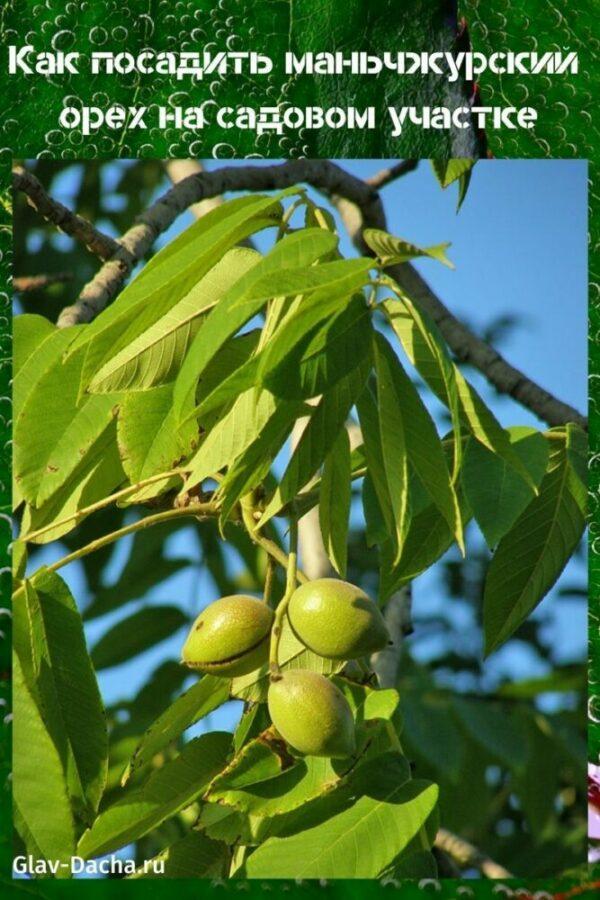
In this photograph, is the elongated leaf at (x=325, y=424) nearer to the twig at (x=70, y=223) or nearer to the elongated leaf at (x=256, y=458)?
the elongated leaf at (x=256, y=458)

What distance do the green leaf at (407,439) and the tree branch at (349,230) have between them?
32 centimetres

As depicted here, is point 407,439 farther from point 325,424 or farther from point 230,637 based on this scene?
point 230,637

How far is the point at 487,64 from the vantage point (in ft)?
4.93

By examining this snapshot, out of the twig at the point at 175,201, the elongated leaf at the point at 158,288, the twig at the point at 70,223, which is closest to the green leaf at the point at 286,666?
the elongated leaf at the point at 158,288

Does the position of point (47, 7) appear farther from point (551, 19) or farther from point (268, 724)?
point (268, 724)

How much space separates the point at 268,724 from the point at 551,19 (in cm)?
95

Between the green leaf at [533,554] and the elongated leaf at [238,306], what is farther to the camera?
the green leaf at [533,554]

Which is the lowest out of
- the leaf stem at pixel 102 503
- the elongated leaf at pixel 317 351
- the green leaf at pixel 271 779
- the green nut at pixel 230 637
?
the green leaf at pixel 271 779

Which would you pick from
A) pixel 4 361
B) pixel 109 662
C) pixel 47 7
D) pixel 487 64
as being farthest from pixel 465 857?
pixel 47 7

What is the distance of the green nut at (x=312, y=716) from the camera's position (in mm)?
1051

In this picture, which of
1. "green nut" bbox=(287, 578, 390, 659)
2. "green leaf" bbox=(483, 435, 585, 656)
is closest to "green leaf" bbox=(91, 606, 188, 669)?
"green leaf" bbox=(483, 435, 585, 656)

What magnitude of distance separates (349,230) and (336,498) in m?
0.93

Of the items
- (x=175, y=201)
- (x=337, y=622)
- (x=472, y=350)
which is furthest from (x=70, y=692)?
(x=472, y=350)

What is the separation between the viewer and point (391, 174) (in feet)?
6.08
